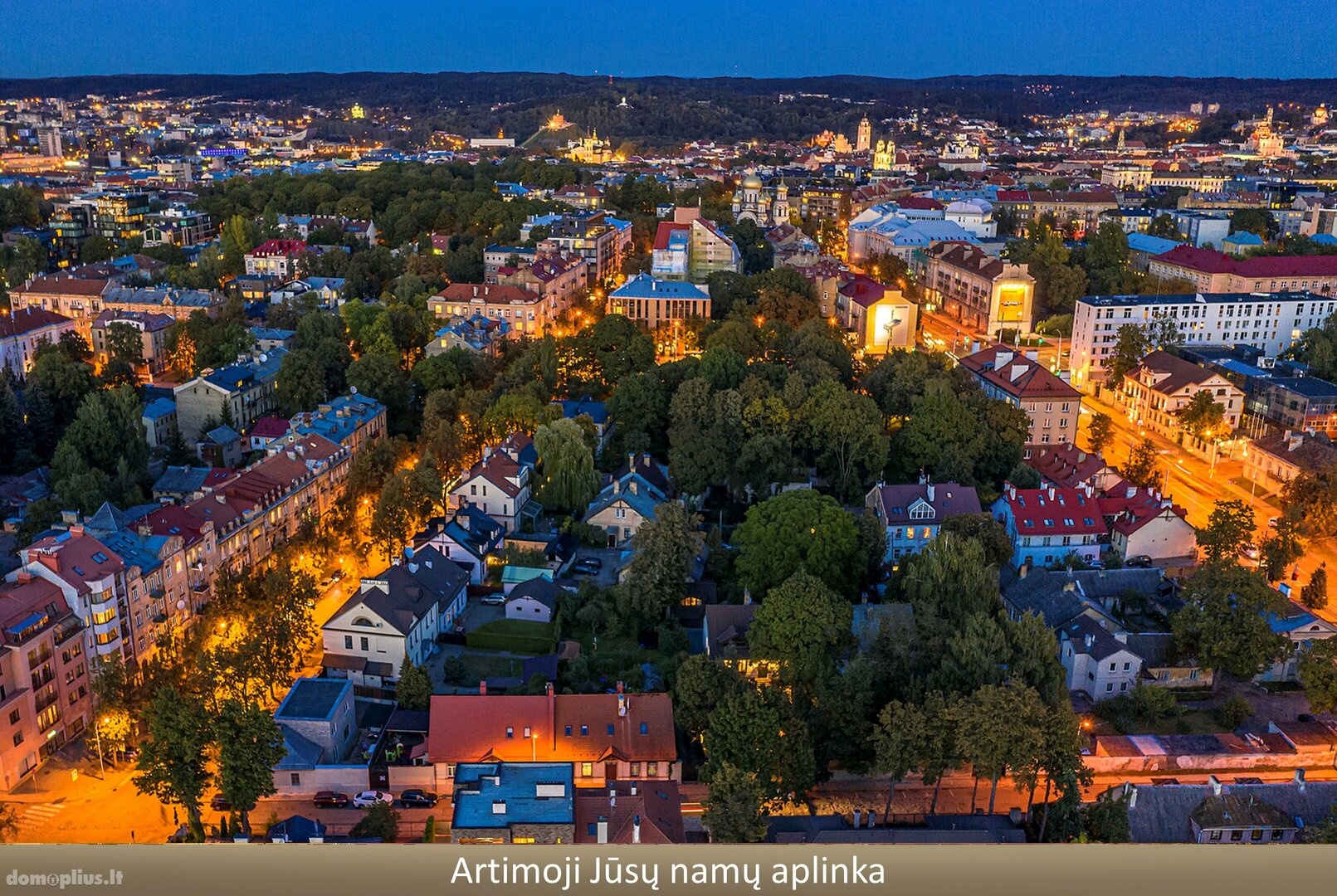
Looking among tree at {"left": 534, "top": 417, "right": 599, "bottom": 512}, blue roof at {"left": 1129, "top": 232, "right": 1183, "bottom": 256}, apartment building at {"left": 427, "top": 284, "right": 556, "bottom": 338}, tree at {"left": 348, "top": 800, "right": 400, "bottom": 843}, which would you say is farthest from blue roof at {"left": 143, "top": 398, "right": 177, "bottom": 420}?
blue roof at {"left": 1129, "top": 232, "right": 1183, "bottom": 256}

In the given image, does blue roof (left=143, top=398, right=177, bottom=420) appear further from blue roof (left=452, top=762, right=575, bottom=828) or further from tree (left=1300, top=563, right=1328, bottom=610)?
tree (left=1300, top=563, right=1328, bottom=610)

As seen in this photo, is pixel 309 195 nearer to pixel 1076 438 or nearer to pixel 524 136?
pixel 1076 438

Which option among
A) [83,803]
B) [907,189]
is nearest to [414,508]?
[83,803]

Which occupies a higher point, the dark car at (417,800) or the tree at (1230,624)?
the tree at (1230,624)

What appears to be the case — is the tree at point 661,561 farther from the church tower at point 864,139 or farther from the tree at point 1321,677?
the church tower at point 864,139

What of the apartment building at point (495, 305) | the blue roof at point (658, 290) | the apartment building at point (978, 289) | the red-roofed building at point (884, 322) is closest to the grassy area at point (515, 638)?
the apartment building at point (495, 305)
